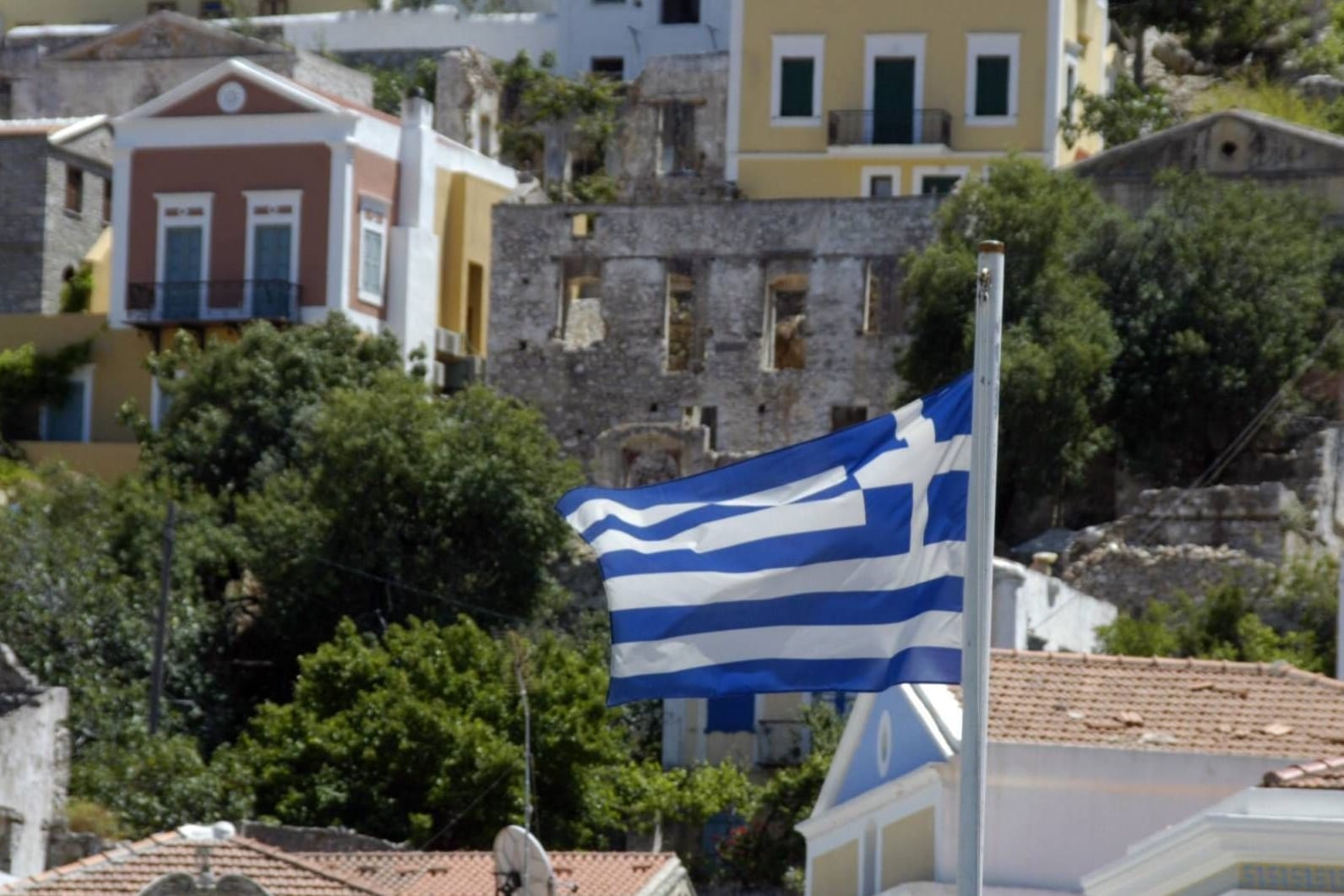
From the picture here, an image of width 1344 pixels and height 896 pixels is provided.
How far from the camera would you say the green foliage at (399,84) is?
75438 mm

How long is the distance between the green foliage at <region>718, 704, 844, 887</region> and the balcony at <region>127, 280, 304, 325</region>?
18.0 meters

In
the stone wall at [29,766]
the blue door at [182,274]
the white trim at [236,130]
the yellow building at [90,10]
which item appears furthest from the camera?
the yellow building at [90,10]

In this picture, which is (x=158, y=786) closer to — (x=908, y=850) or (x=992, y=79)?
(x=908, y=850)

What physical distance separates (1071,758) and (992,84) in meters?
38.0

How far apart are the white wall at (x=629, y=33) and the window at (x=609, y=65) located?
0.33 feet

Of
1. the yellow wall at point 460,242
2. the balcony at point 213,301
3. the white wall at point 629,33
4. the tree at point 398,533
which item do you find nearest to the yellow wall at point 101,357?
the balcony at point 213,301

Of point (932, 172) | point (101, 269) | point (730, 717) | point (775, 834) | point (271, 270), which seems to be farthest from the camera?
point (101, 269)

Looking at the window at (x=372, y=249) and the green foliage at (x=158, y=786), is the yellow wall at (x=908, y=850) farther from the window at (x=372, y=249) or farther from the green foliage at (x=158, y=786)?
the window at (x=372, y=249)

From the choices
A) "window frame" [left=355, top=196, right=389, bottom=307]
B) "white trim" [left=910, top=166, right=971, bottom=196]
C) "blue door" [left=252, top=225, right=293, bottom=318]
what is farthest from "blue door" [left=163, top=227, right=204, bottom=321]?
"white trim" [left=910, top=166, right=971, bottom=196]

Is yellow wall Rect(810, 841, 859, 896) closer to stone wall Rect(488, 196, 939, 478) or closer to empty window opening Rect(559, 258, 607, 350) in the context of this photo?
stone wall Rect(488, 196, 939, 478)

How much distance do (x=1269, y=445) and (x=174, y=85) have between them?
27694 millimetres

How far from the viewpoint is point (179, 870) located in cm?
2950

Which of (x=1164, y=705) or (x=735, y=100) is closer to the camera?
(x=1164, y=705)

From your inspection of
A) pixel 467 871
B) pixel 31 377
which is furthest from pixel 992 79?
pixel 467 871
